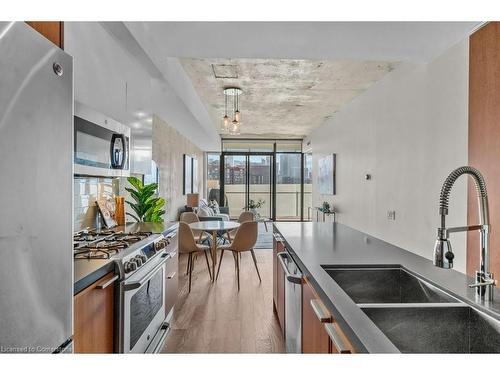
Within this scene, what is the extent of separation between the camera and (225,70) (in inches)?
156

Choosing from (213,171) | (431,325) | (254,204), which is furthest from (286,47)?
(213,171)

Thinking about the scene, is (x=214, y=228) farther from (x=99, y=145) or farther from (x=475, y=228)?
(x=475, y=228)

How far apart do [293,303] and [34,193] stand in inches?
58.9

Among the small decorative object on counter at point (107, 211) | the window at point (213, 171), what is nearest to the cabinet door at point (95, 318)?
the small decorative object on counter at point (107, 211)

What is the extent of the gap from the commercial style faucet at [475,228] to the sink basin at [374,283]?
352 mm

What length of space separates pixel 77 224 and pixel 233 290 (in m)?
2.04

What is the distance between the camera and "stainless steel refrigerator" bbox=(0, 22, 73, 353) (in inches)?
31.1

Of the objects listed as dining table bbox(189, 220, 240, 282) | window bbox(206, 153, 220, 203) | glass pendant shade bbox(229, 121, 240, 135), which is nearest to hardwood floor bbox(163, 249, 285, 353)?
dining table bbox(189, 220, 240, 282)

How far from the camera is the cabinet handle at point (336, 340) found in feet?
3.01

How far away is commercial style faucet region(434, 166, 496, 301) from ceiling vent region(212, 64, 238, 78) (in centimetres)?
322

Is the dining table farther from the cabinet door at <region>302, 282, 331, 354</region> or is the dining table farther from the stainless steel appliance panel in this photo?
the cabinet door at <region>302, 282, 331, 354</region>

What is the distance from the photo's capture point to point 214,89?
15.7 feet
